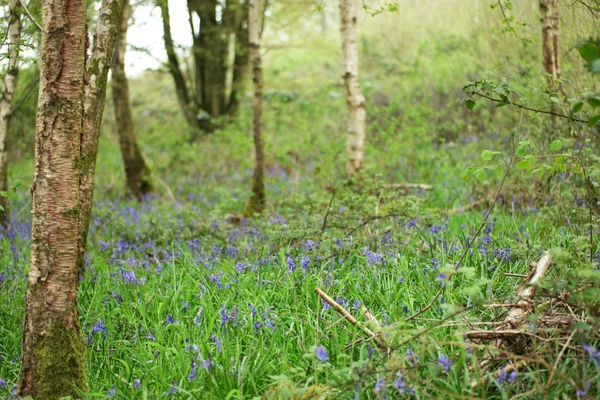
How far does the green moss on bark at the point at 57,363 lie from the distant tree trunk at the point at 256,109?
368 cm

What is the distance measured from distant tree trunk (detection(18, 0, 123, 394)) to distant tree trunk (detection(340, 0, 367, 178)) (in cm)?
467

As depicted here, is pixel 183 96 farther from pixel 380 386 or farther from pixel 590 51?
pixel 590 51

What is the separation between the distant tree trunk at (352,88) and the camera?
6695 millimetres

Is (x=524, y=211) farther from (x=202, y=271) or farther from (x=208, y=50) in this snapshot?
(x=208, y=50)

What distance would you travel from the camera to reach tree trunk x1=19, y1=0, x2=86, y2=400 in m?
2.40

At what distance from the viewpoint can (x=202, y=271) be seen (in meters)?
3.95

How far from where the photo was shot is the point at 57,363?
2.49 m

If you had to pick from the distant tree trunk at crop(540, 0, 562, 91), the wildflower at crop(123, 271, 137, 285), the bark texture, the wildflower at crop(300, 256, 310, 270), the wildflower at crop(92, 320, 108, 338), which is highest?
the bark texture

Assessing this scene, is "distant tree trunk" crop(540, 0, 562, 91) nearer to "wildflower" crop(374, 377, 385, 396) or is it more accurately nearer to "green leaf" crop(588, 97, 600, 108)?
"green leaf" crop(588, 97, 600, 108)

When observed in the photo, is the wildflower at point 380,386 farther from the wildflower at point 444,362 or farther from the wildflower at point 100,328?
the wildflower at point 100,328

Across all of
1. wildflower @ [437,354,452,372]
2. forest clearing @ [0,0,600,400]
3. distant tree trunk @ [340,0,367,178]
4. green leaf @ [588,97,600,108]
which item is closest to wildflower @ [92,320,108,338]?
forest clearing @ [0,0,600,400]

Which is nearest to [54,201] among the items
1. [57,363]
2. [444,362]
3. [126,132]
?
[57,363]

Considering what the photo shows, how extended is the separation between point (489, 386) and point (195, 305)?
1808mm

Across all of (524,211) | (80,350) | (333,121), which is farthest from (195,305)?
(333,121)
